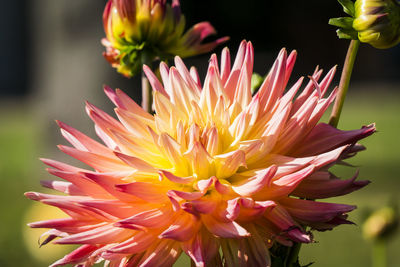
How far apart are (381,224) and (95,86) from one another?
3048mm

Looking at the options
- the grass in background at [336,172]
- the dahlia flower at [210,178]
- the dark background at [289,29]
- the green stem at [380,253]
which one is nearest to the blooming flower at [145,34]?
the dahlia flower at [210,178]

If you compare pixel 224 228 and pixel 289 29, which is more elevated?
pixel 224 228

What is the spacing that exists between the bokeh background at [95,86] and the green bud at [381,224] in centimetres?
3

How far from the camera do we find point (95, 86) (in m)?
4.14

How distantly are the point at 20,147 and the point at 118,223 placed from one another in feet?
21.4

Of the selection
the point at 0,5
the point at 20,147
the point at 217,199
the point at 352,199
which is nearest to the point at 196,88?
the point at 217,199

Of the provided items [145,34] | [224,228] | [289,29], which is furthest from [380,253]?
[289,29]

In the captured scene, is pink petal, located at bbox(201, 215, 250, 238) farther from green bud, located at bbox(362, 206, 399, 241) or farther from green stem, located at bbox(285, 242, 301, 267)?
green bud, located at bbox(362, 206, 399, 241)

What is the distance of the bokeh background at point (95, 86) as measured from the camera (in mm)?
3312

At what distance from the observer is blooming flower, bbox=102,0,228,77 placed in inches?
29.2

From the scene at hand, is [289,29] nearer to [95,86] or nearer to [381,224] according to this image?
[95,86]

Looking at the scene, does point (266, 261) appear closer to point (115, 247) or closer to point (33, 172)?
point (115, 247)

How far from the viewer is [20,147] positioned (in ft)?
22.1

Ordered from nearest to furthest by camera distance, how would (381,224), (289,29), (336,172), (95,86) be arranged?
(381,224), (95,86), (336,172), (289,29)
